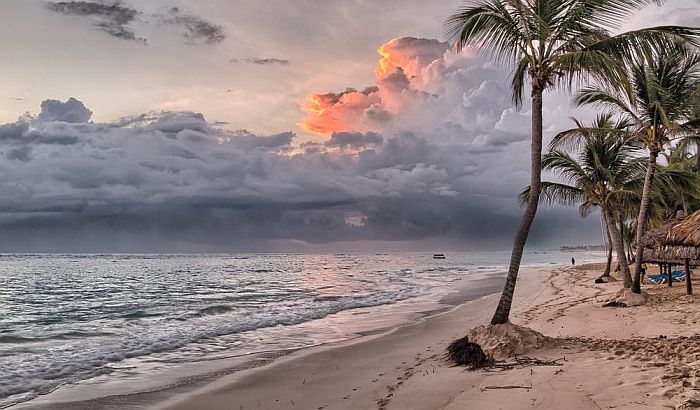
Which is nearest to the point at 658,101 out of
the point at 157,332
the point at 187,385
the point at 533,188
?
the point at 533,188

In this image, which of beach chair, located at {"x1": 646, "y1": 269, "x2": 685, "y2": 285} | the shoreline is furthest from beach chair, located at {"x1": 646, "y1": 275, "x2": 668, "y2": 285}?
the shoreline

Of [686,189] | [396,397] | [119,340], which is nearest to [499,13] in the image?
[396,397]

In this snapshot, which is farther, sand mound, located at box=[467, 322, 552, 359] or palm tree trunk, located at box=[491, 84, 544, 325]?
palm tree trunk, located at box=[491, 84, 544, 325]

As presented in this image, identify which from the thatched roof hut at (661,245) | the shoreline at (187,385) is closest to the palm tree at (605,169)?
the thatched roof hut at (661,245)

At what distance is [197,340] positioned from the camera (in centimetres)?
1598

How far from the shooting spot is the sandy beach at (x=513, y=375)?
6008 mm

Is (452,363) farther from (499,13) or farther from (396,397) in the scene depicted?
(499,13)

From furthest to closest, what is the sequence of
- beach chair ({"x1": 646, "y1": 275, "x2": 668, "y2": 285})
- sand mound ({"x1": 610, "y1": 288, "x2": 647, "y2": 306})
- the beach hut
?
beach chair ({"x1": 646, "y1": 275, "x2": 668, "y2": 285}) → the beach hut → sand mound ({"x1": 610, "y1": 288, "x2": 647, "y2": 306})

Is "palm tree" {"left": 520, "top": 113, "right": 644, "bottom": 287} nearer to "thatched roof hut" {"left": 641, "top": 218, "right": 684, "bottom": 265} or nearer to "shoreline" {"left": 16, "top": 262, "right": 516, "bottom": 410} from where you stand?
"thatched roof hut" {"left": 641, "top": 218, "right": 684, "bottom": 265}

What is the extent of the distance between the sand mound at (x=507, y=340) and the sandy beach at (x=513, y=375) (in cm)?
27

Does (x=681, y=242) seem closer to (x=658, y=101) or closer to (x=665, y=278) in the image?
(x=658, y=101)

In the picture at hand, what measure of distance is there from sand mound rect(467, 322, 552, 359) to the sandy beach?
0.89 feet

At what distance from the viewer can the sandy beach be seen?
19.7 ft

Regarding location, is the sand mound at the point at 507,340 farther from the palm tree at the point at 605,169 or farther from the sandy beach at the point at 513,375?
the palm tree at the point at 605,169
